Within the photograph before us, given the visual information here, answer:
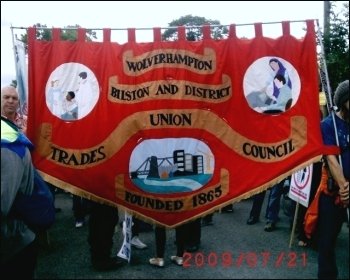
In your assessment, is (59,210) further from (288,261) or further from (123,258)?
(288,261)

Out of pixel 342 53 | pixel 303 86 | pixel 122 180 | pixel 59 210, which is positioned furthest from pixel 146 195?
pixel 342 53

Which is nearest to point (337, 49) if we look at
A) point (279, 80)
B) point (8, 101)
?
point (279, 80)

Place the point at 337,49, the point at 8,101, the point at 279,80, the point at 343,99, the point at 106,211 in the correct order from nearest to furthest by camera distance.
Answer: the point at 8,101 < the point at 343,99 < the point at 279,80 < the point at 106,211 < the point at 337,49

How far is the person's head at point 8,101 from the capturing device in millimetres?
2862

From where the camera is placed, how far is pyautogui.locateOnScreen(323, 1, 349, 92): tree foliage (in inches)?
275

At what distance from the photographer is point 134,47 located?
3.68 m

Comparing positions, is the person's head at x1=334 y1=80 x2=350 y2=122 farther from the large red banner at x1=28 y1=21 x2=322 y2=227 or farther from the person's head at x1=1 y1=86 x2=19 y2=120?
the person's head at x1=1 y1=86 x2=19 y2=120

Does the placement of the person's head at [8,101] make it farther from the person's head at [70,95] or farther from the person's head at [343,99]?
the person's head at [343,99]

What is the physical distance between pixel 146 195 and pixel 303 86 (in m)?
1.68

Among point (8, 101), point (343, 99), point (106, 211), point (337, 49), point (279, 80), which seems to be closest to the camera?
point (8, 101)

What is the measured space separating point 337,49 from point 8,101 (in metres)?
6.10

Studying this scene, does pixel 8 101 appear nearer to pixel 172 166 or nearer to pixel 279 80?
pixel 172 166

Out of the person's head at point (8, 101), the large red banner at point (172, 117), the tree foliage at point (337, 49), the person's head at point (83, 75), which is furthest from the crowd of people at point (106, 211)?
the tree foliage at point (337, 49)

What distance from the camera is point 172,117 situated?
141 inches
